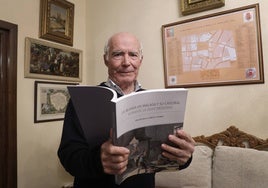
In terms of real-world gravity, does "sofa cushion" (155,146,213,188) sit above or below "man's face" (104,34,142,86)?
below

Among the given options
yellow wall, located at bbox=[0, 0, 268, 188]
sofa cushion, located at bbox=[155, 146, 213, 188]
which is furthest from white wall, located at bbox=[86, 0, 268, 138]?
sofa cushion, located at bbox=[155, 146, 213, 188]

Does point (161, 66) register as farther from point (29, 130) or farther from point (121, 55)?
point (29, 130)

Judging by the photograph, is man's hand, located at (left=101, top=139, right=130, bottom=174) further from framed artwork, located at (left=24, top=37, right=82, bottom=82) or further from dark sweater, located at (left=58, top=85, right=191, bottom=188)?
framed artwork, located at (left=24, top=37, right=82, bottom=82)

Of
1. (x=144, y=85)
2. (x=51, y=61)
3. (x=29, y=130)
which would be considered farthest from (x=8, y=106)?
(x=144, y=85)

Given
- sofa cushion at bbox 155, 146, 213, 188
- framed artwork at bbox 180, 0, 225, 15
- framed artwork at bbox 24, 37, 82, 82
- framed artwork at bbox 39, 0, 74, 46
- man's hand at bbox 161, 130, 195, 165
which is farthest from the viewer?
framed artwork at bbox 39, 0, 74, 46

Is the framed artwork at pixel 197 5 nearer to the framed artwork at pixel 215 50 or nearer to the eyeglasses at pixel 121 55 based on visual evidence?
the framed artwork at pixel 215 50

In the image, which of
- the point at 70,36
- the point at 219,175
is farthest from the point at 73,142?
the point at 70,36

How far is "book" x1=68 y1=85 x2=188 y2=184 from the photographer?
0.55 meters

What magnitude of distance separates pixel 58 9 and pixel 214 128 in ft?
5.66

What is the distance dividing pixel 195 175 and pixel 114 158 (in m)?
1.10

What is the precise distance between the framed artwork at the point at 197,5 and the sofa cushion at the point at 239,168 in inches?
40.7

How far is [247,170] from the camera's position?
52.1 inches

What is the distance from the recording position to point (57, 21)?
2.04m

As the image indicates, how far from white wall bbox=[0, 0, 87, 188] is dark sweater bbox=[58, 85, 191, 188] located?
1.10 m
